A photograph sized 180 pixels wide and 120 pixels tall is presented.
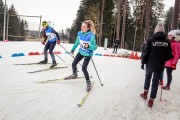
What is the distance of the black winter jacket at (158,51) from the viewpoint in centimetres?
473

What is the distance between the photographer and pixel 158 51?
475 centimetres

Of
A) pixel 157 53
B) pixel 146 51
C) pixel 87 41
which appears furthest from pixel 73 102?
pixel 157 53

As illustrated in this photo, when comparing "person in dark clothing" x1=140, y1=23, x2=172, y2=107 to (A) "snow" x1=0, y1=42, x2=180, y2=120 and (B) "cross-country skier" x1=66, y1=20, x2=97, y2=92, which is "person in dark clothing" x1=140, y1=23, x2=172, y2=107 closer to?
(A) "snow" x1=0, y1=42, x2=180, y2=120

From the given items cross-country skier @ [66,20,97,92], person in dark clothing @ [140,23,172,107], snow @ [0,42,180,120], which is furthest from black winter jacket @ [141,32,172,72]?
cross-country skier @ [66,20,97,92]

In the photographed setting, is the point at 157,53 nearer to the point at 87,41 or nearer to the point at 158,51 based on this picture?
the point at 158,51

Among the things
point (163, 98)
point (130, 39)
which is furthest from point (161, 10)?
point (163, 98)

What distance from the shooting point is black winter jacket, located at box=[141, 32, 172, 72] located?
4727 mm

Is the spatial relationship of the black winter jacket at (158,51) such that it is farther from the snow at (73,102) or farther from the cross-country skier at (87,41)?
the cross-country skier at (87,41)

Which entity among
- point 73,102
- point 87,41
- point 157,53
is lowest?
point 73,102

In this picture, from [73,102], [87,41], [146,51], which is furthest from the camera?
[87,41]

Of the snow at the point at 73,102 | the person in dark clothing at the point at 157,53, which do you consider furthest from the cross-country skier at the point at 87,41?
the person in dark clothing at the point at 157,53

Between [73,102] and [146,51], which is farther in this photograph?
[146,51]

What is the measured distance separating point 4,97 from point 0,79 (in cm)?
156

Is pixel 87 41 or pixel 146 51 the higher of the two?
pixel 87 41
